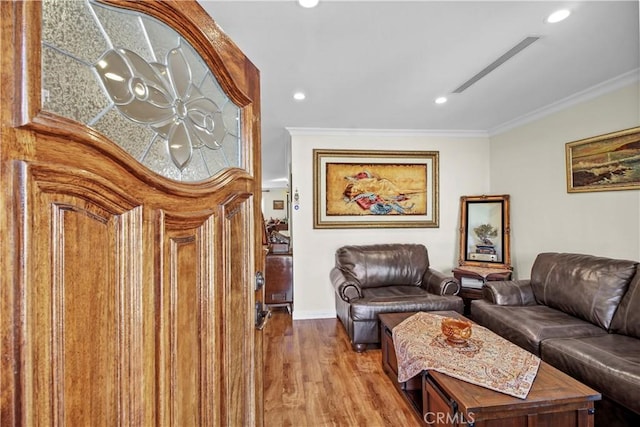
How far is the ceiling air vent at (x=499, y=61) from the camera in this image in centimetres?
205

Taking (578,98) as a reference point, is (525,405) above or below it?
below

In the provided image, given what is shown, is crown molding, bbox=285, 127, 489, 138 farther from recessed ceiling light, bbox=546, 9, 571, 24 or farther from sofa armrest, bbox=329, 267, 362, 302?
recessed ceiling light, bbox=546, 9, 571, 24

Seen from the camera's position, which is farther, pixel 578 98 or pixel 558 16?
pixel 578 98

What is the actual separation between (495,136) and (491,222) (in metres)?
1.21

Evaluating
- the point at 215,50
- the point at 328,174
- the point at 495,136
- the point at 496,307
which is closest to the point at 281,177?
the point at 328,174

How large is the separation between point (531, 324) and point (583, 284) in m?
0.62

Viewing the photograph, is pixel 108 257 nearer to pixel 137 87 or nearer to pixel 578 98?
pixel 137 87

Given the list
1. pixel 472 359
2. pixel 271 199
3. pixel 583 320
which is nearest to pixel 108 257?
pixel 472 359

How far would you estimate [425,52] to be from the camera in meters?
2.17

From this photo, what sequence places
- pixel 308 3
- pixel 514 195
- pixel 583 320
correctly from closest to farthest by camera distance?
pixel 308 3
pixel 583 320
pixel 514 195

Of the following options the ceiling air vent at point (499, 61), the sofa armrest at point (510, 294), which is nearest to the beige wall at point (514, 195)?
the sofa armrest at point (510, 294)

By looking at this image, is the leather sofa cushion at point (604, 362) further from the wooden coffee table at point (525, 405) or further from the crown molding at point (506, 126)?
the crown molding at point (506, 126)

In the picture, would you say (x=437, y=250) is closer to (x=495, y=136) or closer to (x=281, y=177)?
(x=495, y=136)

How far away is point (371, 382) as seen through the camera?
8.08ft
